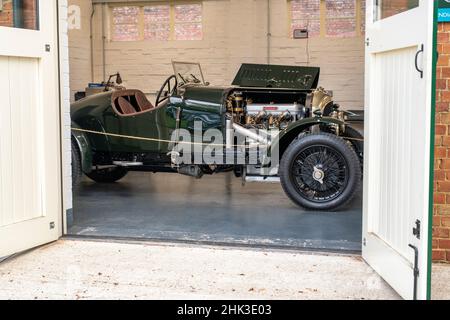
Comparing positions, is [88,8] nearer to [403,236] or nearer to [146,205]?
[146,205]

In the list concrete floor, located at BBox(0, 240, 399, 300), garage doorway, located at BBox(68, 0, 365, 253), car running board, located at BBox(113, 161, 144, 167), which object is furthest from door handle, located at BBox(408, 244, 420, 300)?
garage doorway, located at BBox(68, 0, 365, 253)

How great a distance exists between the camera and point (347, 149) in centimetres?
564

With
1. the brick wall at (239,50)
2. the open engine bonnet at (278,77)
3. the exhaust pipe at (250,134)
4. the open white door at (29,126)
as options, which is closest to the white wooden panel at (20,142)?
the open white door at (29,126)

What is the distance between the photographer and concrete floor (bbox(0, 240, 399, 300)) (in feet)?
11.1

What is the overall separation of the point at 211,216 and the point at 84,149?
1836mm

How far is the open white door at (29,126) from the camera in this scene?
400 centimetres

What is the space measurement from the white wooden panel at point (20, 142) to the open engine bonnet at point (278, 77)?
294 centimetres

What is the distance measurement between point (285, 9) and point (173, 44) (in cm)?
242

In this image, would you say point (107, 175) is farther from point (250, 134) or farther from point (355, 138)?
point (355, 138)

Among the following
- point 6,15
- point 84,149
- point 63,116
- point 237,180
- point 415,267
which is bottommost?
point 237,180

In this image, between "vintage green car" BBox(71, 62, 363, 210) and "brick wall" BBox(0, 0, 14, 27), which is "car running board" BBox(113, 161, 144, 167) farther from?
"brick wall" BBox(0, 0, 14, 27)

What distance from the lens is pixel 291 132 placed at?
19.9 ft

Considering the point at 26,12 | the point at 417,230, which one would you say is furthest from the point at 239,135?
the point at 417,230

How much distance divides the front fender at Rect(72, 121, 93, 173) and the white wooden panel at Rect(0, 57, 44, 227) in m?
2.16
